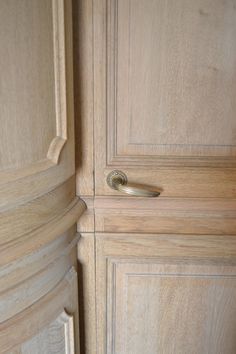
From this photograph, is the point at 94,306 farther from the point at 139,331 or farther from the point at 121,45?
the point at 121,45

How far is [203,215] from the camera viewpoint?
1.97ft

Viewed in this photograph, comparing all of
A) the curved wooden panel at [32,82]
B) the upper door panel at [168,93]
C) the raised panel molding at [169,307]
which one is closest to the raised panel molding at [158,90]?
the upper door panel at [168,93]

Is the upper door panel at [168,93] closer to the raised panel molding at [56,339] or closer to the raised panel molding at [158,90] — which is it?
the raised panel molding at [158,90]

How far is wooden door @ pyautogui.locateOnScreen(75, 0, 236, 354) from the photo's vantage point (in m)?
0.54

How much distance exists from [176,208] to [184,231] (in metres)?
0.05

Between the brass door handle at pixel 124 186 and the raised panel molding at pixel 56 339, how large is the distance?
23cm

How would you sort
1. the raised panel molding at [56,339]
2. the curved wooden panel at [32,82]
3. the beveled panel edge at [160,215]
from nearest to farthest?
the curved wooden panel at [32,82] < the raised panel molding at [56,339] < the beveled panel edge at [160,215]

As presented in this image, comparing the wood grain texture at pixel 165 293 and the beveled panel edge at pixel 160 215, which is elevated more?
the beveled panel edge at pixel 160 215

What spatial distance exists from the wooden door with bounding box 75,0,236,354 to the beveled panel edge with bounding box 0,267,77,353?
9 cm

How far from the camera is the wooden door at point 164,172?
54 cm

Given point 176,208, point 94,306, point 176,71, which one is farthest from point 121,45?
point 94,306

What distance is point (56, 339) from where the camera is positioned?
54cm

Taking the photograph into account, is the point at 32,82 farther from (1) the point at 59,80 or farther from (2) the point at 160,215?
(2) the point at 160,215

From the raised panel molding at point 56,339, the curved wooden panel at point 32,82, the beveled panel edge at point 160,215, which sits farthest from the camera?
the beveled panel edge at point 160,215
